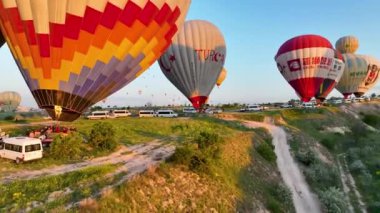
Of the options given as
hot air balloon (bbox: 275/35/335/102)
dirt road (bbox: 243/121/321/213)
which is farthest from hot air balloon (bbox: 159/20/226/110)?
hot air balloon (bbox: 275/35/335/102)

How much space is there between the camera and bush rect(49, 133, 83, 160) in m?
29.1

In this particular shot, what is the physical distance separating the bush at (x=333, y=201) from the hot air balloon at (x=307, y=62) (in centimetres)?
4423

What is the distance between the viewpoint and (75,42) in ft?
84.1

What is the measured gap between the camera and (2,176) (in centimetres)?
2353

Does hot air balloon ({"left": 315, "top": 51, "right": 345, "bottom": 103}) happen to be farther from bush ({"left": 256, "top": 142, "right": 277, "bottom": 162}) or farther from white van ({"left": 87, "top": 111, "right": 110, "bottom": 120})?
white van ({"left": 87, "top": 111, "right": 110, "bottom": 120})

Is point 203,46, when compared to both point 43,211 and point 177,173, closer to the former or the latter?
point 177,173

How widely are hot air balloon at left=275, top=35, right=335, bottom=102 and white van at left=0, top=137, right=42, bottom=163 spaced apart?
61.1m

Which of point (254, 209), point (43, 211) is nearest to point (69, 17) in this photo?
point (43, 211)

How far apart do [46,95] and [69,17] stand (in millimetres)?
6469

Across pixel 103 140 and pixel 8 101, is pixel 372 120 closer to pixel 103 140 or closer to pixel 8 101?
pixel 103 140

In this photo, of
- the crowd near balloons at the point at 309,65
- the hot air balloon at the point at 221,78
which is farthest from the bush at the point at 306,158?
the hot air balloon at the point at 221,78

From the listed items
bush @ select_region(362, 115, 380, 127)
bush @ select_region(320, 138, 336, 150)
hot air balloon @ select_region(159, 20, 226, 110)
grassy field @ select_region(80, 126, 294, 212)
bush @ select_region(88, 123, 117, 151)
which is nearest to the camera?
grassy field @ select_region(80, 126, 294, 212)

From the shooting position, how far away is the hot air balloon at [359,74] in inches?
4390

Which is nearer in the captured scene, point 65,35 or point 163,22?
point 65,35
